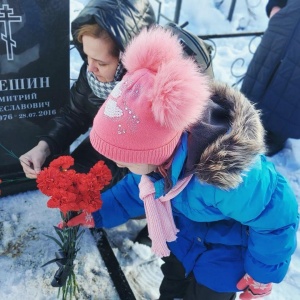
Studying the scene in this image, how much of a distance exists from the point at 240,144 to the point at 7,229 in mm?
1467

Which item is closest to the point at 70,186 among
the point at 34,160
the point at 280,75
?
the point at 34,160

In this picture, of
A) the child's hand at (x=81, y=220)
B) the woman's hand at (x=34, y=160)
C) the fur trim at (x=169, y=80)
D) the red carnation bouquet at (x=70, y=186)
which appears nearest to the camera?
the fur trim at (x=169, y=80)

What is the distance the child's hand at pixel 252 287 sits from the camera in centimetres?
159

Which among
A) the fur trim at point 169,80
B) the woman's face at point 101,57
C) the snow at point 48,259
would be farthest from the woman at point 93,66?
the fur trim at point 169,80

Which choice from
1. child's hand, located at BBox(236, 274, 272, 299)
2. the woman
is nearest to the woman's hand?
the woman

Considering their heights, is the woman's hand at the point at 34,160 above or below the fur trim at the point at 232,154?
below

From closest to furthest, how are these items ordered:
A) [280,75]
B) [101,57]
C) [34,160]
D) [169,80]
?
1. [169,80]
2. [101,57]
3. [34,160]
4. [280,75]

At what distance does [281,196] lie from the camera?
1.42m

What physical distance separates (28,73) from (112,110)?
117 centimetres

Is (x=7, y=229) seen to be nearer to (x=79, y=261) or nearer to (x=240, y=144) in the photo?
(x=79, y=261)

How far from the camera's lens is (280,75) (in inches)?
127

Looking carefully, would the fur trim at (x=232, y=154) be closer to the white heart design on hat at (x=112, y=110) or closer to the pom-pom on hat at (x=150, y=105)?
the pom-pom on hat at (x=150, y=105)

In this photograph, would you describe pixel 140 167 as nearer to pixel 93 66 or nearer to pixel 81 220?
pixel 81 220

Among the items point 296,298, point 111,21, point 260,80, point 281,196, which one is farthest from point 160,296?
point 260,80
